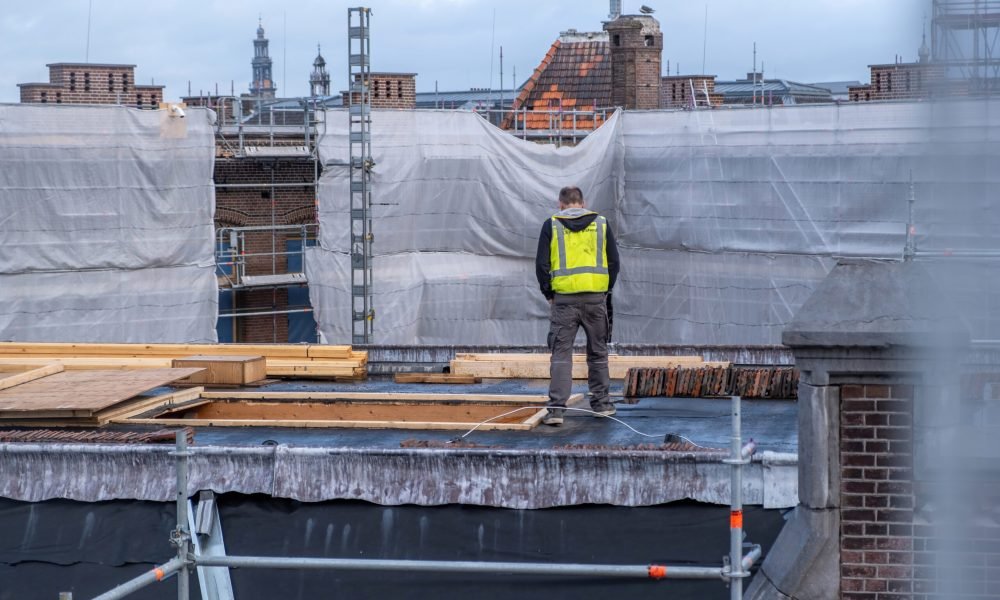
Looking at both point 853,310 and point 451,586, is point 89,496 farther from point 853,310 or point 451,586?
point 853,310

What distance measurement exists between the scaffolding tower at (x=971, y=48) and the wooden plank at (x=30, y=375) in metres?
8.20

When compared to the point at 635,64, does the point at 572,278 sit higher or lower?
lower

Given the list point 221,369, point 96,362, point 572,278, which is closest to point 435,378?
point 221,369

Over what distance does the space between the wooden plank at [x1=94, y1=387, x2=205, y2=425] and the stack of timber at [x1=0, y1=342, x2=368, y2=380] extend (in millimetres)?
1067

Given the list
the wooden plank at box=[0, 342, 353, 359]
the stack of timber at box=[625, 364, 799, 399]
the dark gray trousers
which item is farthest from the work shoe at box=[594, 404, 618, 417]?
the wooden plank at box=[0, 342, 353, 359]

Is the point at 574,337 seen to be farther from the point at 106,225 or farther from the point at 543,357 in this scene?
the point at 106,225

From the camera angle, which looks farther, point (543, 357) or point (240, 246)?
point (240, 246)

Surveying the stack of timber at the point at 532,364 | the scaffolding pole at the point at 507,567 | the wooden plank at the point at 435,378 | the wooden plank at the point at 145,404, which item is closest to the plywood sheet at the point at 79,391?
the wooden plank at the point at 145,404

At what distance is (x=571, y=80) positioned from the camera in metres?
33.6

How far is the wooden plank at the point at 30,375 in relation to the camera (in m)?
9.36

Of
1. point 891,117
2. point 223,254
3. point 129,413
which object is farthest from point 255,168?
point 129,413

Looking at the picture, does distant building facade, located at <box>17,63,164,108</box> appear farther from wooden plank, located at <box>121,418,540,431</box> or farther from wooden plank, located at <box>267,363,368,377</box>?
wooden plank, located at <box>121,418,540,431</box>

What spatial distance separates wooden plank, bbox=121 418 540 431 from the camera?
8430 mm

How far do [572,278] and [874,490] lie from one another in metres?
3.23
